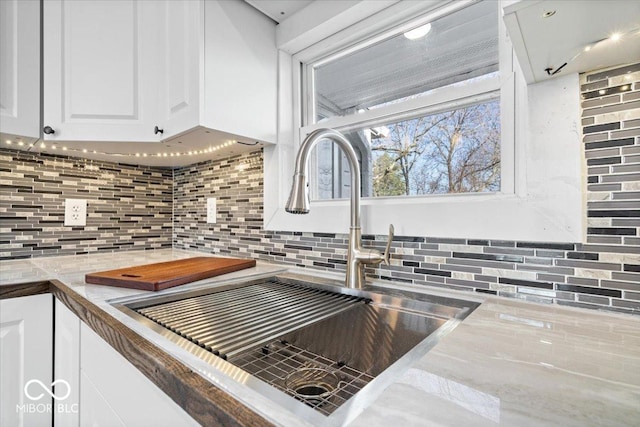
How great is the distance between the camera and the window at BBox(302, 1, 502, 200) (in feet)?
3.14

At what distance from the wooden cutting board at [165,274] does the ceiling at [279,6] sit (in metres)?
1.05

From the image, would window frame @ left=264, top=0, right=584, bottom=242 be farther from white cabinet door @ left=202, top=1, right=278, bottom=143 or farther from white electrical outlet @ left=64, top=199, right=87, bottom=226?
white electrical outlet @ left=64, top=199, right=87, bottom=226

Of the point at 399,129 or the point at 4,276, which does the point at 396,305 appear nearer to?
the point at 399,129

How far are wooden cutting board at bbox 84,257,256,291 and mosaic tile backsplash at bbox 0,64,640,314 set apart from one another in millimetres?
258

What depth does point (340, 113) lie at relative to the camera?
4.35 feet

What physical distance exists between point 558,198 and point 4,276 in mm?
1696

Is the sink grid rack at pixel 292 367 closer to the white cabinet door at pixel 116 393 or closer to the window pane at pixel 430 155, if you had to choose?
the white cabinet door at pixel 116 393

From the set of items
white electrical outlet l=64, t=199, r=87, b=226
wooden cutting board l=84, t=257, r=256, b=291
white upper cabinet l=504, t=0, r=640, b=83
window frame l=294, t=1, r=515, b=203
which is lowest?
wooden cutting board l=84, t=257, r=256, b=291

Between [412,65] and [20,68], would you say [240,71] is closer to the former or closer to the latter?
[412,65]

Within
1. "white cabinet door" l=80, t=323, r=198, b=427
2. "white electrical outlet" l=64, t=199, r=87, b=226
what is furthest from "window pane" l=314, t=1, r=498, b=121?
"white electrical outlet" l=64, t=199, r=87, b=226

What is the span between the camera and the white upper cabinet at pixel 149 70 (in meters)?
1.18

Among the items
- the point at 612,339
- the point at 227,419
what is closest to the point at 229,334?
the point at 227,419

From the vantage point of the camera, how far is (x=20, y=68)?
1.20 meters

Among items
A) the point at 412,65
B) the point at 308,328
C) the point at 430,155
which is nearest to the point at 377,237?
the point at 430,155
